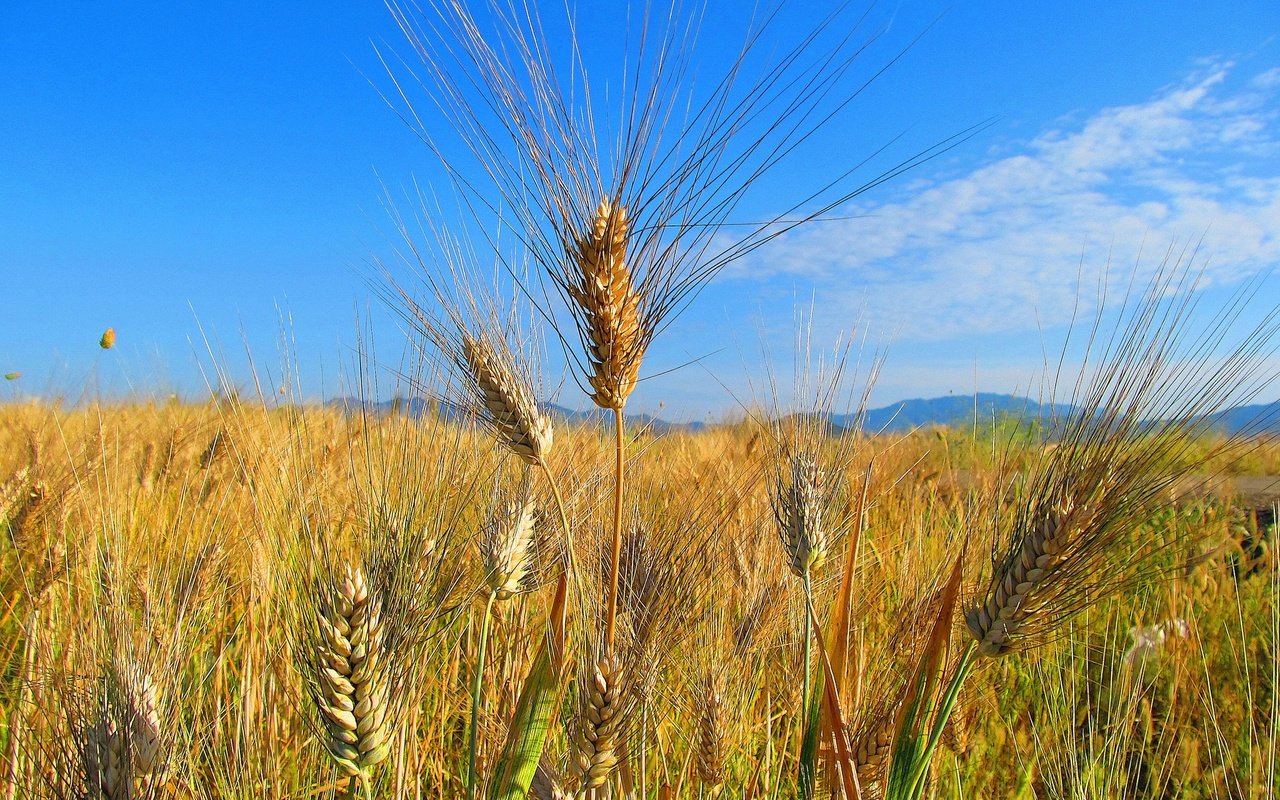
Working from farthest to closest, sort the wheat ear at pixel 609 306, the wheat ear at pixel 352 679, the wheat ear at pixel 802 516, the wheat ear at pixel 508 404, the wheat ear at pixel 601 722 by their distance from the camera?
the wheat ear at pixel 802 516 → the wheat ear at pixel 508 404 → the wheat ear at pixel 601 722 → the wheat ear at pixel 609 306 → the wheat ear at pixel 352 679

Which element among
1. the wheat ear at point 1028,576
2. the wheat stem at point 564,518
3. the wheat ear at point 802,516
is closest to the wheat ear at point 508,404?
the wheat stem at point 564,518

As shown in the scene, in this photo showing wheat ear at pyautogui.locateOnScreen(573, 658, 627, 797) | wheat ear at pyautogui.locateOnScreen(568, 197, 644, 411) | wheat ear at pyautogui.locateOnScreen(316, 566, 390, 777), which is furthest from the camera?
wheat ear at pyautogui.locateOnScreen(573, 658, 627, 797)

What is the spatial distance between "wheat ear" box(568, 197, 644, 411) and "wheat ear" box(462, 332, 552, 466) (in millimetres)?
251

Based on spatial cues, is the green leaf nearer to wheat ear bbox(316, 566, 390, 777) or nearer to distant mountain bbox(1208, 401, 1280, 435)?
wheat ear bbox(316, 566, 390, 777)

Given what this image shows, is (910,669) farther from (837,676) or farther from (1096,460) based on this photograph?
(1096,460)

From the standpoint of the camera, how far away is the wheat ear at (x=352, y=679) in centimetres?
101

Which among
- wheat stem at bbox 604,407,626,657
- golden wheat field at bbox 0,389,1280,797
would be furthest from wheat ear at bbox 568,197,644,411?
golden wheat field at bbox 0,389,1280,797

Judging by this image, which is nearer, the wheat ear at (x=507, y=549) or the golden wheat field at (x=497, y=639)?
the golden wheat field at (x=497, y=639)

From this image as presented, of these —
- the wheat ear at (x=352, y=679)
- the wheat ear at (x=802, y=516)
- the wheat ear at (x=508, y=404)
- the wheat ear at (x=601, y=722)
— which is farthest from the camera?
the wheat ear at (x=802, y=516)

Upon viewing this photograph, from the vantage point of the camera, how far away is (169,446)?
10.9 feet

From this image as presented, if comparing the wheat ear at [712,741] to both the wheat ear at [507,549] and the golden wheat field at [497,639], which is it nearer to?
the golden wheat field at [497,639]

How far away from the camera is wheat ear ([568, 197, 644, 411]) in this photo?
1.12 metres

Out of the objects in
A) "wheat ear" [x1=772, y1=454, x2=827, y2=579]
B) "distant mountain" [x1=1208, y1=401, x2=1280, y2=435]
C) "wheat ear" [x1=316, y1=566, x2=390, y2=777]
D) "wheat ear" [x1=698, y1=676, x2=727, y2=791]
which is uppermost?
"distant mountain" [x1=1208, y1=401, x2=1280, y2=435]

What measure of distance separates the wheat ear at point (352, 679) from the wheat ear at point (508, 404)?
15.3 inches
